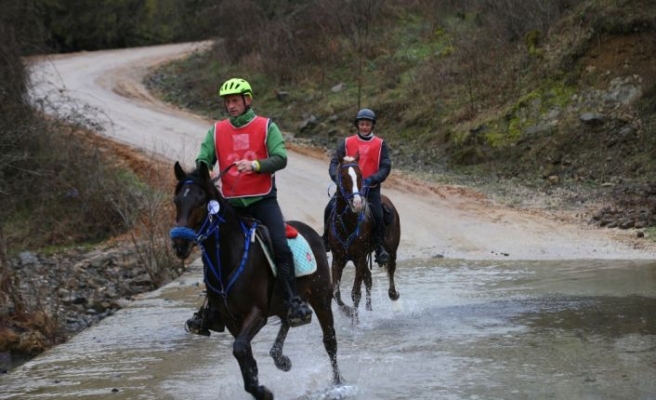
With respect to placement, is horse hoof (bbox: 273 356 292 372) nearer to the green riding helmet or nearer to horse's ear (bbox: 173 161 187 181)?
horse's ear (bbox: 173 161 187 181)

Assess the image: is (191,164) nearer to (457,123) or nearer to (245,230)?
(457,123)

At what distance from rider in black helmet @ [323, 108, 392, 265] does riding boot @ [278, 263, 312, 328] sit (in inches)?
165

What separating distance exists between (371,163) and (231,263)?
17.7ft

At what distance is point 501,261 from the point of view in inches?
629

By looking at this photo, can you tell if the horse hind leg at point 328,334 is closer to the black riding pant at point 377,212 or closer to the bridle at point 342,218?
the bridle at point 342,218

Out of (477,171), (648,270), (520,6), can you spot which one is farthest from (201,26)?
(648,270)

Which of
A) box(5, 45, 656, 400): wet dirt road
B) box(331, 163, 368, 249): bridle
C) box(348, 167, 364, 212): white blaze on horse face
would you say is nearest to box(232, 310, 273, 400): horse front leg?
box(5, 45, 656, 400): wet dirt road

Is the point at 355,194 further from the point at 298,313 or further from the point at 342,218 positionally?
the point at 298,313

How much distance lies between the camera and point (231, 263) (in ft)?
25.7

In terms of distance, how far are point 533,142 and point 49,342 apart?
53.2ft

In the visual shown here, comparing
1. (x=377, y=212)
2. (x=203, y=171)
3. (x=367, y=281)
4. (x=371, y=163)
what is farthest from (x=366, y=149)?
(x=203, y=171)

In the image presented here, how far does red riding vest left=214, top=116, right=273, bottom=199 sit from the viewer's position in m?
8.35

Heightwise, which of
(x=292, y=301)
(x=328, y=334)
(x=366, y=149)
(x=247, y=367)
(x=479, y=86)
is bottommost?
(x=328, y=334)

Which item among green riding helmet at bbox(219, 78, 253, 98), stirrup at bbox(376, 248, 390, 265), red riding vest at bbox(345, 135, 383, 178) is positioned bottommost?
stirrup at bbox(376, 248, 390, 265)
